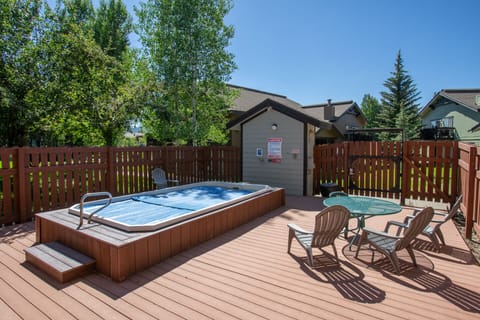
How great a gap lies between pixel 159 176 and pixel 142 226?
4230 mm

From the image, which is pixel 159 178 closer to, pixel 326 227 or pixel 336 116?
pixel 326 227

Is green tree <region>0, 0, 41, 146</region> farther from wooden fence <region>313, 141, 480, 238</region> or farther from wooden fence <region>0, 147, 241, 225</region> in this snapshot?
wooden fence <region>313, 141, 480, 238</region>

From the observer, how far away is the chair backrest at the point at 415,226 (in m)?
3.20

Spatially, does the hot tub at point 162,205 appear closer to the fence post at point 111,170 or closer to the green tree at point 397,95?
the fence post at point 111,170

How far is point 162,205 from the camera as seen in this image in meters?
5.25

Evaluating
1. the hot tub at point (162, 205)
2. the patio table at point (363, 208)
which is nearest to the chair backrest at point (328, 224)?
the patio table at point (363, 208)

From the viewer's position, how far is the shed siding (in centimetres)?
815

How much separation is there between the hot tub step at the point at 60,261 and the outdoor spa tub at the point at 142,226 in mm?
91

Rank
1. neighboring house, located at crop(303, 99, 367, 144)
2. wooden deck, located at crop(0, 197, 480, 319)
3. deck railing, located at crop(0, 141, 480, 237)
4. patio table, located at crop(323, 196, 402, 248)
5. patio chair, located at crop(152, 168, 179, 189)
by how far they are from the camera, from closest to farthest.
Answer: wooden deck, located at crop(0, 197, 480, 319) < patio table, located at crop(323, 196, 402, 248) < deck railing, located at crop(0, 141, 480, 237) < patio chair, located at crop(152, 168, 179, 189) < neighboring house, located at crop(303, 99, 367, 144)

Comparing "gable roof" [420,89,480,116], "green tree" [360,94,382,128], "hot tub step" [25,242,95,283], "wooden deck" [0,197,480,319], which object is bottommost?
"wooden deck" [0,197,480,319]

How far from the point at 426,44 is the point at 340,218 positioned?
18.7 metres

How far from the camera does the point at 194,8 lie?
9.14 m

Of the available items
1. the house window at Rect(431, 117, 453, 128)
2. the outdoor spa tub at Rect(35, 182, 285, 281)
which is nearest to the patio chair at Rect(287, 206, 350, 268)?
the outdoor spa tub at Rect(35, 182, 285, 281)

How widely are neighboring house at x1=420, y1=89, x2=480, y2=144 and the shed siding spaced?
40.0 feet
